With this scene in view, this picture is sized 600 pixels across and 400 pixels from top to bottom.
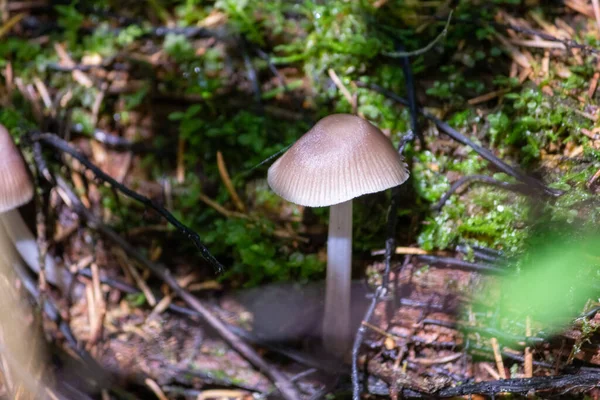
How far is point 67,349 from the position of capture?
2.57 metres

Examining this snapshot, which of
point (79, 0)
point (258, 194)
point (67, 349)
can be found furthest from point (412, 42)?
point (67, 349)

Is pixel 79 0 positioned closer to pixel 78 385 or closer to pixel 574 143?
pixel 78 385

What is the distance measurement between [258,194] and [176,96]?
871 mm

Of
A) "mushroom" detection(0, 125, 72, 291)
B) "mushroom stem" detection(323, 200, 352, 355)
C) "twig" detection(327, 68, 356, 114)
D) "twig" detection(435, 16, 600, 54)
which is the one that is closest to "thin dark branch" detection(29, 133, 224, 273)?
"mushroom" detection(0, 125, 72, 291)

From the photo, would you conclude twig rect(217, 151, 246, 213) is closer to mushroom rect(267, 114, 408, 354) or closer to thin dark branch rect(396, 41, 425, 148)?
mushroom rect(267, 114, 408, 354)

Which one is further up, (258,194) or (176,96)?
(176,96)

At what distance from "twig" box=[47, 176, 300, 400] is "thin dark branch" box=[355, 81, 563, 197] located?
1.47 metres

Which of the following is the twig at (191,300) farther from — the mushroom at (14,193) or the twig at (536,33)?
the twig at (536,33)

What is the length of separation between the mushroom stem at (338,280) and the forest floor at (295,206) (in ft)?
0.36

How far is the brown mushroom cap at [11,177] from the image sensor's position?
2.34m

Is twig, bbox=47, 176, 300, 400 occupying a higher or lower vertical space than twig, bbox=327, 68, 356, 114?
lower

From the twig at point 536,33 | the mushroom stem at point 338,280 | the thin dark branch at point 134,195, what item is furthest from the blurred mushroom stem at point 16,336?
the twig at point 536,33

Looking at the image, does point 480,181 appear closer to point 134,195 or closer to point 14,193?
point 134,195

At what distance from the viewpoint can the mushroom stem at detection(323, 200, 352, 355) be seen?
2.12 metres
